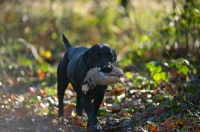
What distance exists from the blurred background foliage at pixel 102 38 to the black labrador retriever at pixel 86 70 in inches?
50.2

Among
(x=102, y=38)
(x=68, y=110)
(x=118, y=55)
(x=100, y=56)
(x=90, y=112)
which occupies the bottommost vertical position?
(x=68, y=110)

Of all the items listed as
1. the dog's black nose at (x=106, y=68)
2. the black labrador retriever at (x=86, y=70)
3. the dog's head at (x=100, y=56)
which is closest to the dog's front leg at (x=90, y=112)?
the black labrador retriever at (x=86, y=70)

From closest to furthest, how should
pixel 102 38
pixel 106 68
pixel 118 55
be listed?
pixel 106 68 < pixel 118 55 < pixel 102 38

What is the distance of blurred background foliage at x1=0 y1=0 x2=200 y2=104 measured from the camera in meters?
8.98

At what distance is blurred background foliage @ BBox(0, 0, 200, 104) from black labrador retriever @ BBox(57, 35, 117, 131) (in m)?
1.27

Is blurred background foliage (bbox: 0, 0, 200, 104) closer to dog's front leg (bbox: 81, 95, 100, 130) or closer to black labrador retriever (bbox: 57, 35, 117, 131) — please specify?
black labrador retriever (bbox: 57, 35, 117, 131)

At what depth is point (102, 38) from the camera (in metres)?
16.0

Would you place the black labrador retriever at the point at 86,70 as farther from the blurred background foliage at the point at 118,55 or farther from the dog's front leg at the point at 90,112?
the blurred background foliage at the point at 118,55

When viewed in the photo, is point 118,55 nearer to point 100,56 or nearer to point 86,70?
point 86,70

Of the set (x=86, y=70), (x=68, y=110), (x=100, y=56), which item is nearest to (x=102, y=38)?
(x=68, y=110)

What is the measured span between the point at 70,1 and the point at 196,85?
1163 cm

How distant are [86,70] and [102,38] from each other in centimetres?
974

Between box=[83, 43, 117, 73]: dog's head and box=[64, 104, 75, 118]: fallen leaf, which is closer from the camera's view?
box=[83, 43, 117, 73]: dog's head

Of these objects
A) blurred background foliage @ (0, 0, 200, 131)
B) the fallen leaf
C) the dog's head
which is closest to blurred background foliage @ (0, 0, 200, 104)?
blurred background foliage @ (0, 0, 200, 131)
